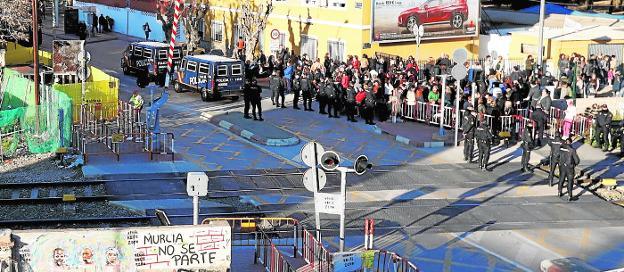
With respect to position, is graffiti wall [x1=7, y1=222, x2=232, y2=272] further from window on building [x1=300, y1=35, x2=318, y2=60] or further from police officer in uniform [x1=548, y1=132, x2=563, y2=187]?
window on building [x1=300, y1=35, x2=318, y2=60]

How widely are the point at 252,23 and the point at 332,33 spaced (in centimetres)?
440

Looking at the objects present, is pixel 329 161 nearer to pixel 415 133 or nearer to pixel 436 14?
pixel 415 133

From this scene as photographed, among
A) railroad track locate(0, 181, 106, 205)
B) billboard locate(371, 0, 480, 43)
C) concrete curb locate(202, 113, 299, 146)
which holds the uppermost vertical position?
billboard locate(371, 0, 480, 43)

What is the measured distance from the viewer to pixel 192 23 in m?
54.0

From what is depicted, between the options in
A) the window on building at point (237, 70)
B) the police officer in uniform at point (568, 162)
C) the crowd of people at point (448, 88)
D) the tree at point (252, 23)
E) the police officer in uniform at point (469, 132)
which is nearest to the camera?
the police officer in uniform at point (568, 162)

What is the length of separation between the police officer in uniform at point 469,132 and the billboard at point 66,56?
1355 cm

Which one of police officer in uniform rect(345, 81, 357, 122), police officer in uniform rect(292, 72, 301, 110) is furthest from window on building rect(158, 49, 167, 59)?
police officer in uniform rect(345, 81, 357, 122)

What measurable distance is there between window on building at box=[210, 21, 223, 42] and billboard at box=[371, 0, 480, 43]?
13.5 meters

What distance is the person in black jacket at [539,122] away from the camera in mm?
32281

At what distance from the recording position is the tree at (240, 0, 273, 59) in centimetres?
5025

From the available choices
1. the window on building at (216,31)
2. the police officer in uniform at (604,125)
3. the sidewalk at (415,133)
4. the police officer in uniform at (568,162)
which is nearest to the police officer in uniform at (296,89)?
the sidewalk at (415,133)

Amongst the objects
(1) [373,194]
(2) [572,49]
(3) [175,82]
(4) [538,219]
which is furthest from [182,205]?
(2) [572,49]

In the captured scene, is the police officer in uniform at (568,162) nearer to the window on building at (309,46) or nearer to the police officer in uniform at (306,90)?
the police officer in uniform at (306,90)

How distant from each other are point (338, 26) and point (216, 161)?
18569mm
